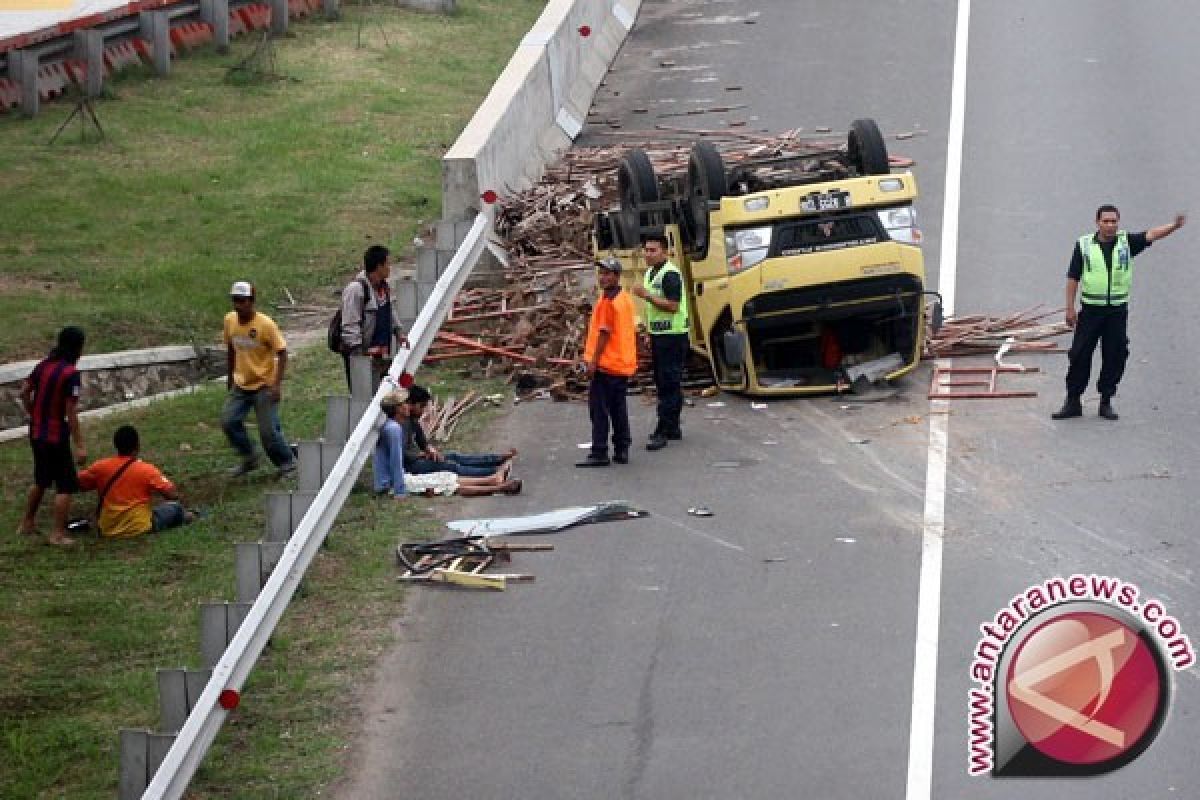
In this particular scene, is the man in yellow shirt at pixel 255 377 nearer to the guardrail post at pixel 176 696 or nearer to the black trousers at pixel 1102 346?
the guardrail post at pixel 176 696

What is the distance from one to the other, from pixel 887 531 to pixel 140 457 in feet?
21.1

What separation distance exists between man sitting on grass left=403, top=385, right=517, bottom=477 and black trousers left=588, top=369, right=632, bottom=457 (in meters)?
0.76

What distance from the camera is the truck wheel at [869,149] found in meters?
20.3

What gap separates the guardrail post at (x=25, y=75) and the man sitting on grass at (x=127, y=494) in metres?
12.1

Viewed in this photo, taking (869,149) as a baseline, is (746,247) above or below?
below

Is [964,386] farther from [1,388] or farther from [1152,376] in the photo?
[1,388]

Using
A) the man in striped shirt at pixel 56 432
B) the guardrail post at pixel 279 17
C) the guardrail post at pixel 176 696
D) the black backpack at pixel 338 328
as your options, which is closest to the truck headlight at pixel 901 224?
the black backpack at pixel 338 328

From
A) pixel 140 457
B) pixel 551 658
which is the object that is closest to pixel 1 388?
pixel 140 457

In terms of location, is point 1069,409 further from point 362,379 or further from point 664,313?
point 362,379

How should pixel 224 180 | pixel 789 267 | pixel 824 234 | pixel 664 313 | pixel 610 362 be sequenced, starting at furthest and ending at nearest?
pixel 224 180 → pixel 824 234 → pixel 789 267 → pixel 664 313 → pixel 610 362

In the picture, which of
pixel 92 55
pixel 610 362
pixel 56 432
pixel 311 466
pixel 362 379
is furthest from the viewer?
pixel 92 55

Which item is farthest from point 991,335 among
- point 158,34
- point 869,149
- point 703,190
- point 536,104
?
point 158,34

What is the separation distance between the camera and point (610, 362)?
17.6 m

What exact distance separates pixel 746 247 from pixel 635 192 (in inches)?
60.2
